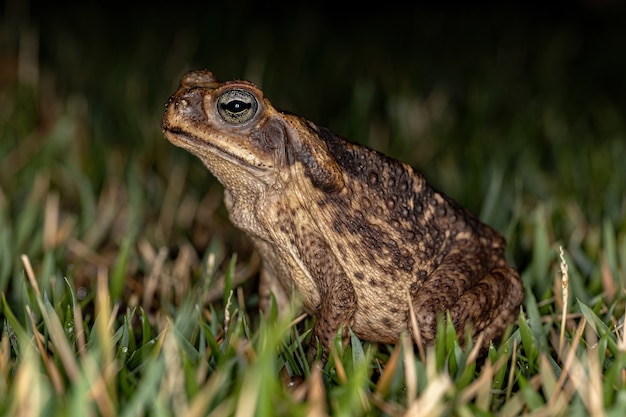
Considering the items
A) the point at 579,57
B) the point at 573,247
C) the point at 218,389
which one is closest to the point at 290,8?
the point at 579,57

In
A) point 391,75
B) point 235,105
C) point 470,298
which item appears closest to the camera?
point 235,105

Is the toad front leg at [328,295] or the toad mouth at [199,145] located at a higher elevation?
the toad mouth at [199,145]

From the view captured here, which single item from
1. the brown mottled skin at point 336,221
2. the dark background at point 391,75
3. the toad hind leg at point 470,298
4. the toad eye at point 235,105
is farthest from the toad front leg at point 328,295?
the dark background at point 391,75

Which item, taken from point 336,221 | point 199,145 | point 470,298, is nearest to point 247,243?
point 336,221

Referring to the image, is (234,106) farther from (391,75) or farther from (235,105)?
(391,75)

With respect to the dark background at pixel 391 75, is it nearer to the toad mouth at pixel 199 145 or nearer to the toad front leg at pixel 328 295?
the toad front leg at pixel 328 295

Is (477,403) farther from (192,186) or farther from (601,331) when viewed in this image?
(192,186)

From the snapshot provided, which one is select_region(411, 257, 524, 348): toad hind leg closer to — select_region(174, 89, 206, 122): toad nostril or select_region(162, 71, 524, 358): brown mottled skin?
select_region(162, 71, 524, 358): brown mottled skin

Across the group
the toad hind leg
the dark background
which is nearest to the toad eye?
the toad hind leg

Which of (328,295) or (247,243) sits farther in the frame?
(247,243)
